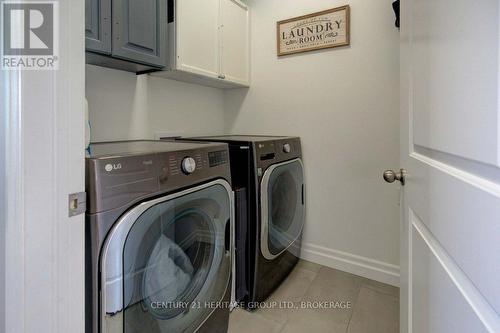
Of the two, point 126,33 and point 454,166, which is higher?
point 126,33

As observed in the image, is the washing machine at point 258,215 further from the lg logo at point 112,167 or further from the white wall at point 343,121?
the lg logo at point 112,167

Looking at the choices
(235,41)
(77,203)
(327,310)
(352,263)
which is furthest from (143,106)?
(352,263)

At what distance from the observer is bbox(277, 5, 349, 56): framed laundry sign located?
6.36ft

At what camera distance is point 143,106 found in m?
1.83

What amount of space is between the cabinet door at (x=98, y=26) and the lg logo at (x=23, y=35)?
0.67m

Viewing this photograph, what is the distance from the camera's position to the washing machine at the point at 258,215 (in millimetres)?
1543

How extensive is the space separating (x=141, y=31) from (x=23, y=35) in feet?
3.11

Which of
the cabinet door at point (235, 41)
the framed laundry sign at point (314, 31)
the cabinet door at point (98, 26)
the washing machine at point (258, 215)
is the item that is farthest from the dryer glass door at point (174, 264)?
the framed laundry sign at point (314, 31)

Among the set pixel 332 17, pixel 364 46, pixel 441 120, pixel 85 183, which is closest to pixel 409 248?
pixel 441 120

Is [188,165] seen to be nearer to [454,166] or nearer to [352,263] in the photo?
[454,166]

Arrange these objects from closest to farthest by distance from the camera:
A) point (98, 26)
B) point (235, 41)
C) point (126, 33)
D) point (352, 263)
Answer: point (98, 26) → point (126, 33) → point (352, 263) → point (235, 41)

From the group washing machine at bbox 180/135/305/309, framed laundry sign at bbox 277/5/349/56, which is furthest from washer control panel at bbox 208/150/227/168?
framed laundry sign at bbox 277/5/349/56

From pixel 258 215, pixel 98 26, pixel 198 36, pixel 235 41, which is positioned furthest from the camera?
pixel 235 41

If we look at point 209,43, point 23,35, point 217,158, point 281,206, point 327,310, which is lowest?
point 327,310
